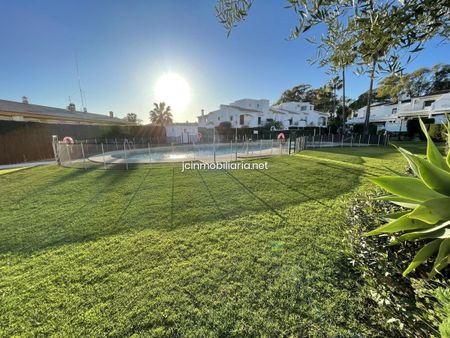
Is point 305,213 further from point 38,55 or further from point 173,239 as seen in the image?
point 38,55

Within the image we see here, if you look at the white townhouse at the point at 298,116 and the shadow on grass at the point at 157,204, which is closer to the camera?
the shadow on grass at the point at 157,204

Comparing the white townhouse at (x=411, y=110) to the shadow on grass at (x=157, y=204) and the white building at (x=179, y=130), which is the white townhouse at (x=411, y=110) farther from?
the white building at (x=179, y=130)

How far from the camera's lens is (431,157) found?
161cm

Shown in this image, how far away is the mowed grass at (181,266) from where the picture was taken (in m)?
1.74

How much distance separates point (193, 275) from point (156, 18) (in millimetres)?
9018

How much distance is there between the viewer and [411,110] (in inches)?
1053

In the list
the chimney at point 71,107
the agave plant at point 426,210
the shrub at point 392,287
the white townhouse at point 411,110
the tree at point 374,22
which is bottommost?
the shrub at point 392,287

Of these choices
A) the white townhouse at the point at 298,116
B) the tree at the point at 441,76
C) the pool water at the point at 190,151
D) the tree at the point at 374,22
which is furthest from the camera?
the white townhouse at the point at 298,116

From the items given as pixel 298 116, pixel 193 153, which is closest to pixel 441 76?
pixel 298 116

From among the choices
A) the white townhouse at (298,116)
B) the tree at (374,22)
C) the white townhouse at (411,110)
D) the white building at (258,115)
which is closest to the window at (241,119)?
the white building at (258,115)

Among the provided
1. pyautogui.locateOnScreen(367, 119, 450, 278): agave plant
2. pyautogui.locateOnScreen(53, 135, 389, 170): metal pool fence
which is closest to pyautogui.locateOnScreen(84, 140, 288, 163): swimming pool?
pyautogui.locateOnScreen(53, 135, 389, 170): metal pool fence

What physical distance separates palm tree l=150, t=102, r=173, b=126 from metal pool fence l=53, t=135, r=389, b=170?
82.5 feet

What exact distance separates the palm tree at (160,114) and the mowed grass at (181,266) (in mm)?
39345

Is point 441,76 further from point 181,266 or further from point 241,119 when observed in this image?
point 181,266
